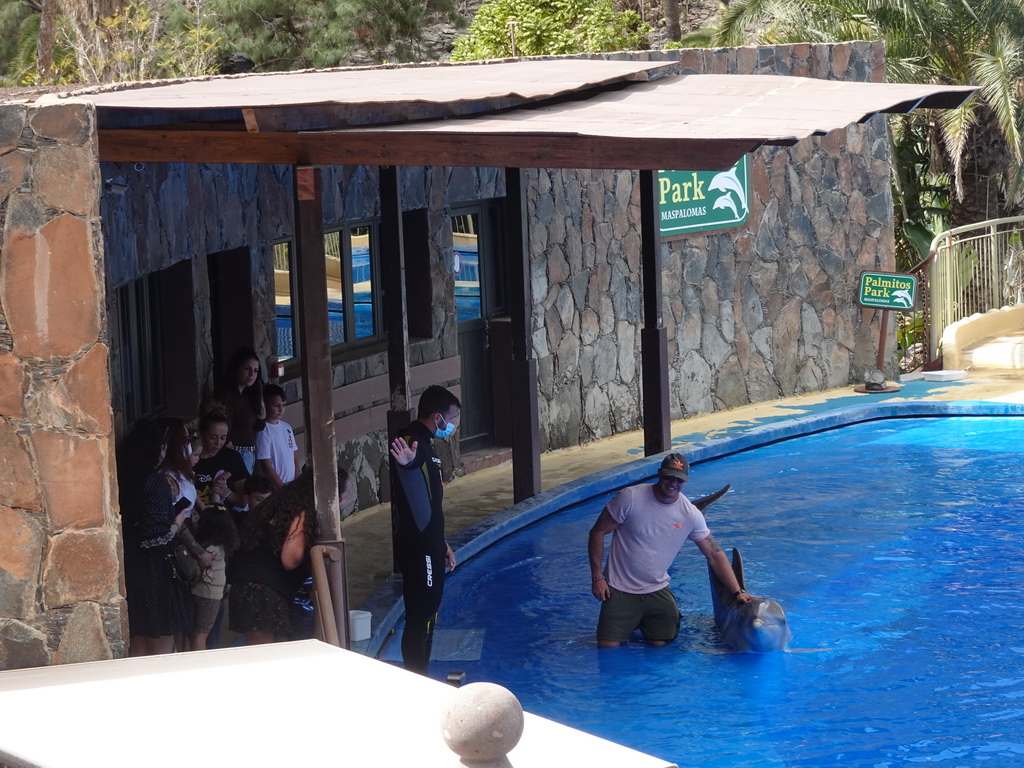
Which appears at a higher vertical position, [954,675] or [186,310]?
[186,310]

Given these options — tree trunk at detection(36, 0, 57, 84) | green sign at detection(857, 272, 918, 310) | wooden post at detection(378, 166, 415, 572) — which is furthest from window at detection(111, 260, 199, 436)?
tree trunk at detection(36, 0, 57, 84)

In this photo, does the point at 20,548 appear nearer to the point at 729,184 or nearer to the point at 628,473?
the point at 628,473

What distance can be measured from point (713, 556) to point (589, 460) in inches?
230

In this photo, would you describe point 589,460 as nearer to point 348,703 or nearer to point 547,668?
point 547,668

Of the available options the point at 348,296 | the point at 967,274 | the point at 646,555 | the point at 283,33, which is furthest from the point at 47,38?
the point at 646,555

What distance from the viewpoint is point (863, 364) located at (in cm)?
1825

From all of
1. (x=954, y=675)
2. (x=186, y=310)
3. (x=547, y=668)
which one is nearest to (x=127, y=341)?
(x=186, y=310)

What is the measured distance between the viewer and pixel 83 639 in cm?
565

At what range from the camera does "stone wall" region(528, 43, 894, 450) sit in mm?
15234

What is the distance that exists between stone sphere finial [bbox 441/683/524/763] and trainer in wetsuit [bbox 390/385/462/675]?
178 inches

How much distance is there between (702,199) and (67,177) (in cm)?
1183

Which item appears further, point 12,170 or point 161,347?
point 161,347

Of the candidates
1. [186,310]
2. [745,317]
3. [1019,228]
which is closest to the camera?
[186,310]

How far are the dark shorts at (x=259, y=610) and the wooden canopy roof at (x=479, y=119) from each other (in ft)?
7.33
